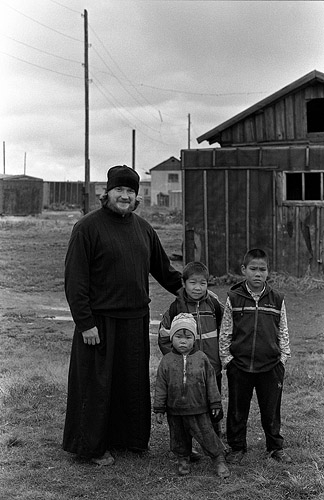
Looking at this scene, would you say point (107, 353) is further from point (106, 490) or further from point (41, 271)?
point (41, 271)

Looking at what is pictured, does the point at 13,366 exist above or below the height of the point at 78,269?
below

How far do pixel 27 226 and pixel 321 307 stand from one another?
785 inches

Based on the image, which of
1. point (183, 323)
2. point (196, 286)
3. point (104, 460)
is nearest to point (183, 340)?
point (183, 323)

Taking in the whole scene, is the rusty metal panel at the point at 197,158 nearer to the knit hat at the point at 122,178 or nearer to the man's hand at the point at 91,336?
the knit hat at the point at 122,178

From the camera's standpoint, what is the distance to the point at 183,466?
14.3ft

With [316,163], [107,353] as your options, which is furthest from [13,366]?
[316,163]

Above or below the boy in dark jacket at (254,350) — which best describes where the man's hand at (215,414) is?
below

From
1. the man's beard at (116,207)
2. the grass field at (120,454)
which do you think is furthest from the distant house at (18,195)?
the man's beard at (116,207)

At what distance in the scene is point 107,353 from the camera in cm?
464

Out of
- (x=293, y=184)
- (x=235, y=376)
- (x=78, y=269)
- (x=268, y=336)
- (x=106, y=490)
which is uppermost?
(x=293, y=184)

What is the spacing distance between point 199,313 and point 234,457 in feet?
3.35

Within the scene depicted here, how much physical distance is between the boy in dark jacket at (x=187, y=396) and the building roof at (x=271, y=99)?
9.77m

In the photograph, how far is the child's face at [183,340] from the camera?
441cm

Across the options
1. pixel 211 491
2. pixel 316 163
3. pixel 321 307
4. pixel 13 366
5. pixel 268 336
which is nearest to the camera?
pixel 211 491
